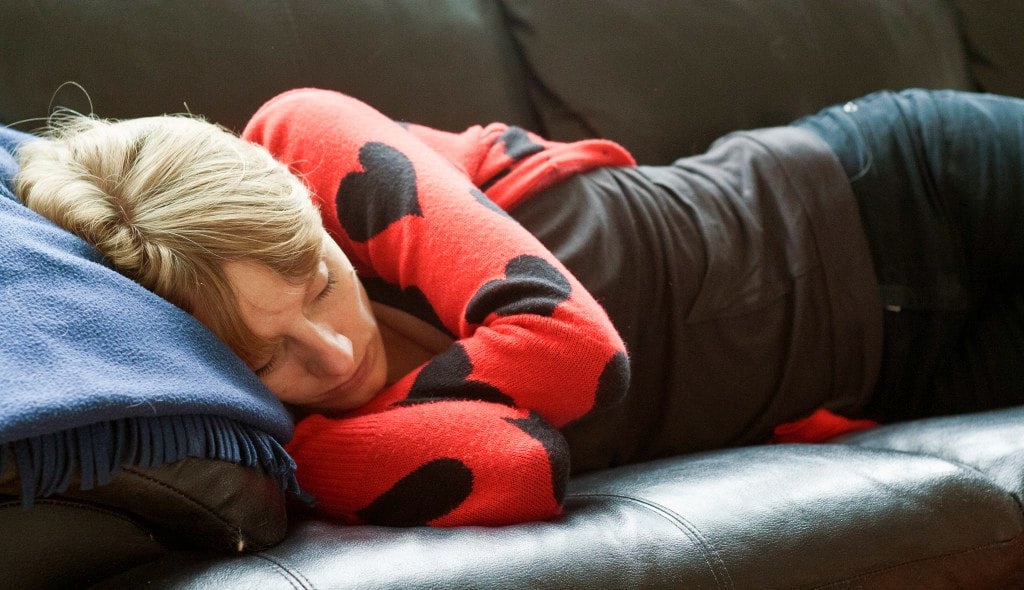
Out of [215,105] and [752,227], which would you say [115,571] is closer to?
[215,105]

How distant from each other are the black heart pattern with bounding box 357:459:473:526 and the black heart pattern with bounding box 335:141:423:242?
0.28 metres

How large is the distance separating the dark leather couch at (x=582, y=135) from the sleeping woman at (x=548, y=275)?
0.09m

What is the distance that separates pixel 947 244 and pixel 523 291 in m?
0.64

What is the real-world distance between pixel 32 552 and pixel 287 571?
19 cm

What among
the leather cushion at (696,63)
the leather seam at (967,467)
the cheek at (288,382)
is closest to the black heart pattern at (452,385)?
the cheek at (288,382)

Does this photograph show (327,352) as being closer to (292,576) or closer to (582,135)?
(292,576)

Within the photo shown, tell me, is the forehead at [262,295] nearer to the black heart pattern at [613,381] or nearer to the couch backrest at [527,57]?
the black heart pattern at [613,381]

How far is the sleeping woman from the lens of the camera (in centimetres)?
75

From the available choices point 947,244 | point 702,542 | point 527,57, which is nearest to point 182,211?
point 702,542

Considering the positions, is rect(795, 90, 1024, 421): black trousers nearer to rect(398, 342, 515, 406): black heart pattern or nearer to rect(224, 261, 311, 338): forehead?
rect(398, 342, 515, 406): black heart pattern

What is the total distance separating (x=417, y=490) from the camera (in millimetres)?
804

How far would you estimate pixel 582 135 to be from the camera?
51.2 inches

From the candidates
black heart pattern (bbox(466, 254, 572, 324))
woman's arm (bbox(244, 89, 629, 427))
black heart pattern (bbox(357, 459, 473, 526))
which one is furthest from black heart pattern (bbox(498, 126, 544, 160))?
black heart pattern (bbox(357, 459, 473, 526))

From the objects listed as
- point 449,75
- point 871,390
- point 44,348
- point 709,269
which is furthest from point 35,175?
point 871,390
